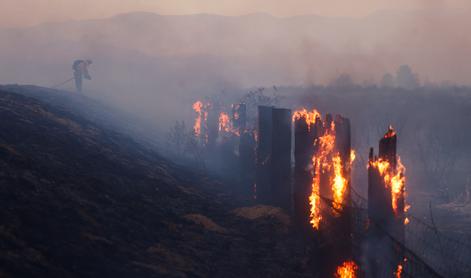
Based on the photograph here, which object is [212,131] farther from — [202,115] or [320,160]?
[320,160]

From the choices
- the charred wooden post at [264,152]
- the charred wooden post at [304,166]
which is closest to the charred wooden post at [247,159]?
the charred wooden post at [264,152]

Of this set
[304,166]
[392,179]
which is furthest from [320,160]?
[392,179]

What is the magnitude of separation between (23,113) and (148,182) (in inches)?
389

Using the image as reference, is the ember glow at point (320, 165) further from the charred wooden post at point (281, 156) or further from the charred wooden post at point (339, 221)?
the charred wooden post at point (281, 156)

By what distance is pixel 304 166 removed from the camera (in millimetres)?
23297

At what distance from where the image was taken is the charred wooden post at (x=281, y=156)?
90.6 feet

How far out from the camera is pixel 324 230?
68.1ft

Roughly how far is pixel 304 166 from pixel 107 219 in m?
8.53

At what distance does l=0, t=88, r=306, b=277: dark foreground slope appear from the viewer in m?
16.7

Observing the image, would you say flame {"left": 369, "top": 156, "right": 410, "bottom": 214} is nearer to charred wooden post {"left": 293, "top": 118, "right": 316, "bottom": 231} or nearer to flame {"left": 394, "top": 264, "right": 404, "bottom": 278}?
flame {"left": 394, "top": 264, "right": 404, "bottom": 278}

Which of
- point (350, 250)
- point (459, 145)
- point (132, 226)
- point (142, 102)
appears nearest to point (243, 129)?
point (132, 226)

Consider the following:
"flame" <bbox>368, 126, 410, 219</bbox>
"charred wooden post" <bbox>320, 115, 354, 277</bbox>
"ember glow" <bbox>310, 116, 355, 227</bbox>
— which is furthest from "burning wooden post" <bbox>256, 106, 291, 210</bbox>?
"flame" <bbox>368, 126, 410, 219</bbox>

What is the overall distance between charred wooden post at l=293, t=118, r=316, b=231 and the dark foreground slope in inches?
70.4

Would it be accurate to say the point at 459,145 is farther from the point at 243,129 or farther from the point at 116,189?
the point at 116,189
